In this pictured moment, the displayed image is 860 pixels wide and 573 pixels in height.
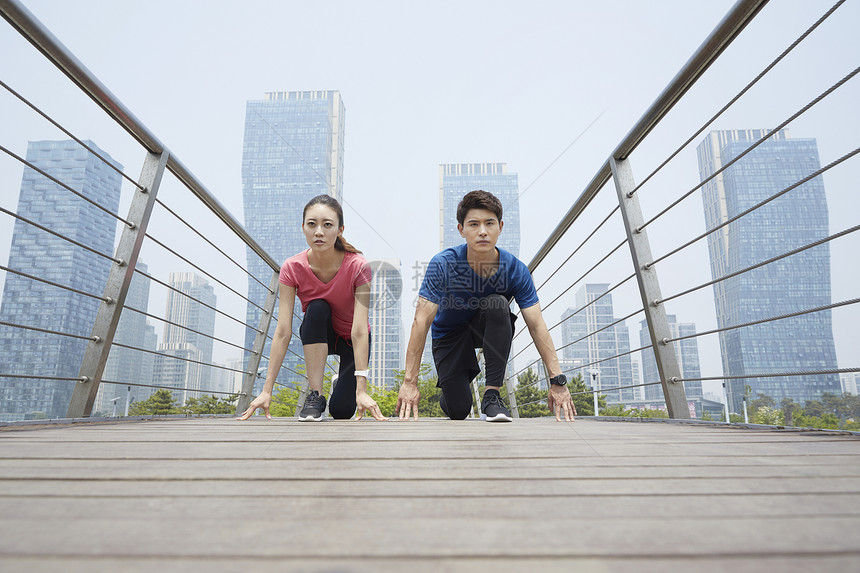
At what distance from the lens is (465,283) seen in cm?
217

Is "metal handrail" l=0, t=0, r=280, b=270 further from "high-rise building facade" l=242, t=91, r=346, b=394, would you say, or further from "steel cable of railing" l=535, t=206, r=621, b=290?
"high-rise building facade" l=242, t=91, r=346, b=394

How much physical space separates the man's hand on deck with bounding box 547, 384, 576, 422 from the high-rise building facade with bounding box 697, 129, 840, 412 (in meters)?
44.7

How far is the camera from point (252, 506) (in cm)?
57

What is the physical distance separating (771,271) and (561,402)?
2463 inches

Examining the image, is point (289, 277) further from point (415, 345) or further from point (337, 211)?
point (415, 345)

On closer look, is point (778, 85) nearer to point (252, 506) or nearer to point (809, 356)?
point (809, 356)

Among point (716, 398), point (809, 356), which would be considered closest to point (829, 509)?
point (809, 356)

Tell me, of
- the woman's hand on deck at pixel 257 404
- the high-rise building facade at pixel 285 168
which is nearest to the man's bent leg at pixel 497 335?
the woman's hand on deck at pixel 257 404

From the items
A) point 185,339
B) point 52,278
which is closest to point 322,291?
point 52,278

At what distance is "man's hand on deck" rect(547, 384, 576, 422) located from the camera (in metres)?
1.76

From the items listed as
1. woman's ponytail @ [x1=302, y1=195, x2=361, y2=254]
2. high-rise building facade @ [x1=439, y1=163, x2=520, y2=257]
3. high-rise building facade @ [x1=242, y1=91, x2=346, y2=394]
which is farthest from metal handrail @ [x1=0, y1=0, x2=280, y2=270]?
high-rise building facade @ [x1=439, y1=163, x2=520, y2=257]

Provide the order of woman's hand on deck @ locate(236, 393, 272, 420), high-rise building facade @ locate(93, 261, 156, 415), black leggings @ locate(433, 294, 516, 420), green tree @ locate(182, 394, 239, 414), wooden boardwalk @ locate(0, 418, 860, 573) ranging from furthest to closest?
high-rise building facade @ locate(93, 261, 156, 415)
green tree @ locate(182, 394, 239, 414)
black leggings @ locate(433, 294, 516, 420)
woman's hand on deck @ locate(236, 393, 272, 420)
wooden boardwalk @ locate(0, 418, 860, 573)

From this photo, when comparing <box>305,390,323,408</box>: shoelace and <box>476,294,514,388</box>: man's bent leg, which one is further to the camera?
<box>476,294,514,388</box>: man's bent leg

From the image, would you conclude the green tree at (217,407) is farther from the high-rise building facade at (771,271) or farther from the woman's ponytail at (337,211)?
the high-rise building facade at (771,271)
